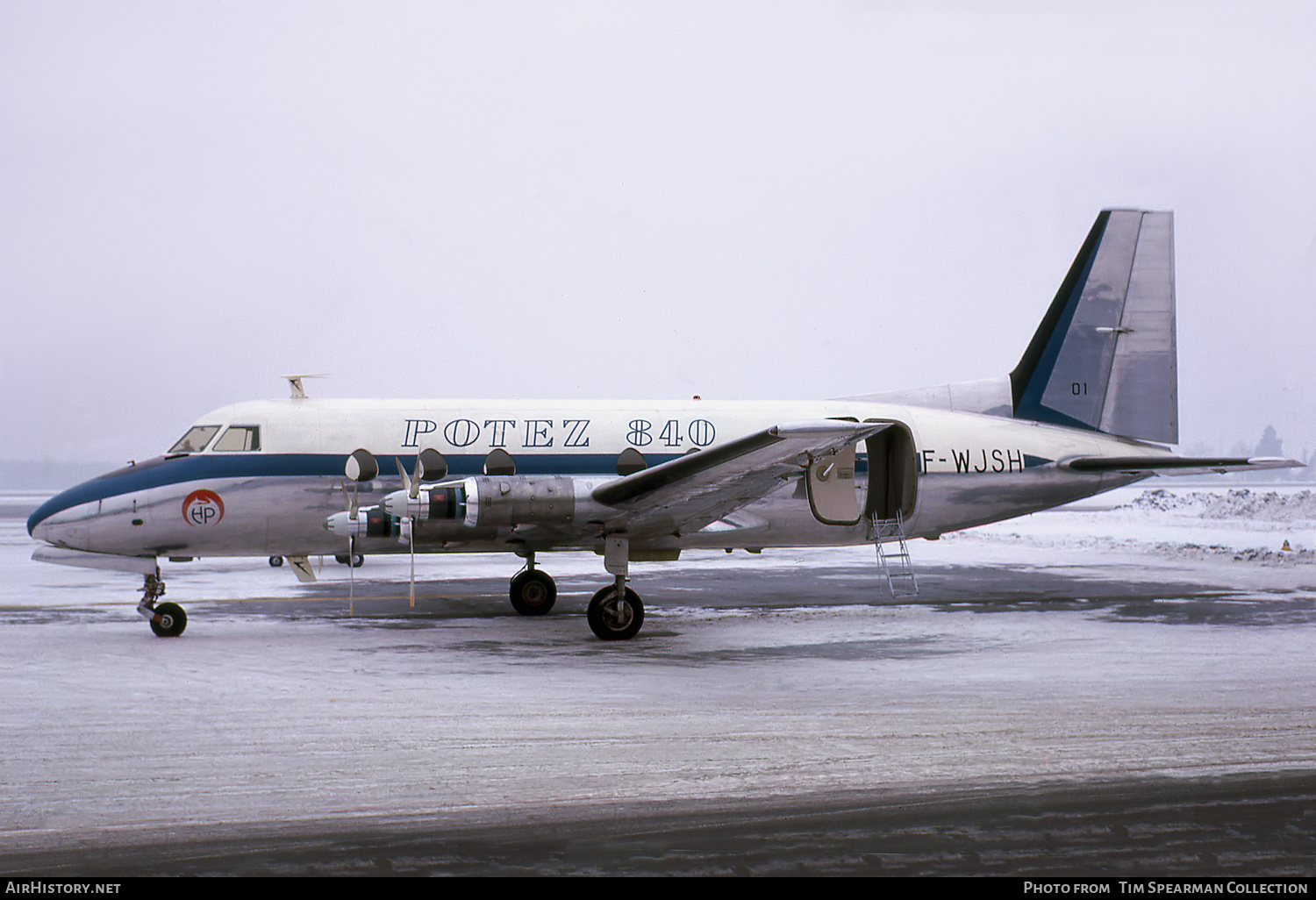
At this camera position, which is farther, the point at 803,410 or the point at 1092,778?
the point at 803,410

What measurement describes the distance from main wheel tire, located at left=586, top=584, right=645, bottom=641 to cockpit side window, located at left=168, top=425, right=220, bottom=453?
5.90 meters

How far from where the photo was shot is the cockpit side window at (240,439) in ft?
47.6

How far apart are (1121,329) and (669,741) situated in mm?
13826

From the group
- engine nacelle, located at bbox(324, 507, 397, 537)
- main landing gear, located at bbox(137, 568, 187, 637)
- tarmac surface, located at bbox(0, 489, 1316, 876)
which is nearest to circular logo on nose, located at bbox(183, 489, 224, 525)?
main landing gear, located at bbox(137, 568, 187, 637)

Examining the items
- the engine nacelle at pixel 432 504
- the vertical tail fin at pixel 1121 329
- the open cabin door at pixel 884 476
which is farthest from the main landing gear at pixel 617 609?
the vertical tail fin at pixel 1121 329

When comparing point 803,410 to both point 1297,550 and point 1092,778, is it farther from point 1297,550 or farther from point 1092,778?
point 1297,550

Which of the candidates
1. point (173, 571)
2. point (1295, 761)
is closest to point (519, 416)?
point (1295, 761)

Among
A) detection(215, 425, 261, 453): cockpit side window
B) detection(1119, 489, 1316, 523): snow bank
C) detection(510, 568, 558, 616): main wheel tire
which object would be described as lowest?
detection(1119, 489, 1316, 523): snow bank

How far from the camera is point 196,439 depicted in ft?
47.7

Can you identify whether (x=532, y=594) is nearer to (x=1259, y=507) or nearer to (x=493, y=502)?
(x=493, y=502)

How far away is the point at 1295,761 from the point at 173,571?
950 inches

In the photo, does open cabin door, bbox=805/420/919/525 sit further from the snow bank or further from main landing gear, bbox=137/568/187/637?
the snow bank

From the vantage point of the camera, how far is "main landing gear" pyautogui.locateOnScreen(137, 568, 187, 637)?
44.4ft

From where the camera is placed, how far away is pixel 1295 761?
741cm
